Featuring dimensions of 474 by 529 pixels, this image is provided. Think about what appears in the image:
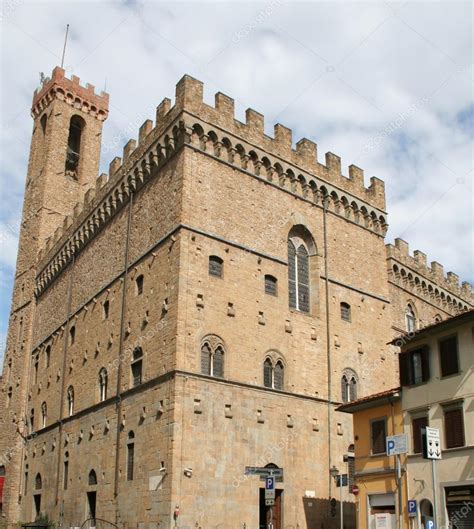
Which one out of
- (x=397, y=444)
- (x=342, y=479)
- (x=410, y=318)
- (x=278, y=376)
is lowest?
(x=342, y=479)

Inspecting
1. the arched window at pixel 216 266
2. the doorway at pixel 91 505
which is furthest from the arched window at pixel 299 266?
the doorway at pixel 91 505

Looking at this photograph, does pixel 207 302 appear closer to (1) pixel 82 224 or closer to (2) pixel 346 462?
(2) pixel 346 462

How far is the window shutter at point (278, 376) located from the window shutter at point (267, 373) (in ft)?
0.73

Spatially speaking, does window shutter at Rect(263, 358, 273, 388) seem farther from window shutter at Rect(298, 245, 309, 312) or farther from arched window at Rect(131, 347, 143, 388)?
arched window at Rect(131, 347, 143, 388)

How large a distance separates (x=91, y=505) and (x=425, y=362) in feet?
50.2

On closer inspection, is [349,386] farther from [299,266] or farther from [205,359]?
[205,359]

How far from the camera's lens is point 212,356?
2609 centimetres

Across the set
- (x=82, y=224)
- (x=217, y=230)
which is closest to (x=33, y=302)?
(x=82, y=224)

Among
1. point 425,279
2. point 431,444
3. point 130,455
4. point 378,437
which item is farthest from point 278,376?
point 425,279

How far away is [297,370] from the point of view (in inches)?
1129

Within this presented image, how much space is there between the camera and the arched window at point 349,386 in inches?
1197

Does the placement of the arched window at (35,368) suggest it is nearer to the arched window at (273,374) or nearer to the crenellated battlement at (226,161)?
the crenellated battlement at (226,161)

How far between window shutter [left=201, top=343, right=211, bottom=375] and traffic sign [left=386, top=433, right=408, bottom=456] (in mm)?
6988

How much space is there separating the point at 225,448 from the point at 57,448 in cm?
1281
